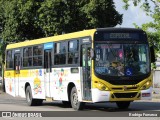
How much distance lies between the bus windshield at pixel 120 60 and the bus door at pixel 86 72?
473mm

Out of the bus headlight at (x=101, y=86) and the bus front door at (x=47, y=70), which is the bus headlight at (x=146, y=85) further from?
the bus front door at (x=47, y=70)

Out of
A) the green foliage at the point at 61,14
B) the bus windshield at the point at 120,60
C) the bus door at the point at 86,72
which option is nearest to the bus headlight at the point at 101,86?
the bus windshield at the point at 120,60

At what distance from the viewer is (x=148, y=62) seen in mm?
19828

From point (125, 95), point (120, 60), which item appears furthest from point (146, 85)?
point (120, 60)

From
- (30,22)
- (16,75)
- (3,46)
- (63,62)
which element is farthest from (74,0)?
(63,62)

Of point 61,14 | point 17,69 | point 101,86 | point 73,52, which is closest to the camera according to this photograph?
point 101,86

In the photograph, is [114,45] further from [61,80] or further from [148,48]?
[61,80]

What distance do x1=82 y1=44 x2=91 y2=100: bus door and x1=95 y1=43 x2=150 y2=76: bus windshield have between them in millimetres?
473

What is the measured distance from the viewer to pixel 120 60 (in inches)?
762

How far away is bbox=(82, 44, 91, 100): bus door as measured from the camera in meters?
19.5

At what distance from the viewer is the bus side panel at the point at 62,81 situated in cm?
2044

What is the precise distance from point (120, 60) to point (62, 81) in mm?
3319

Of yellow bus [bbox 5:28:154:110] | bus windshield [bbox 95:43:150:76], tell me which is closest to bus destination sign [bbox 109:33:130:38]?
yellow bus [bbox 5:28:154:110]

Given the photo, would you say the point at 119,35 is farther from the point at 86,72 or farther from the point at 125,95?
the point at 125,95
